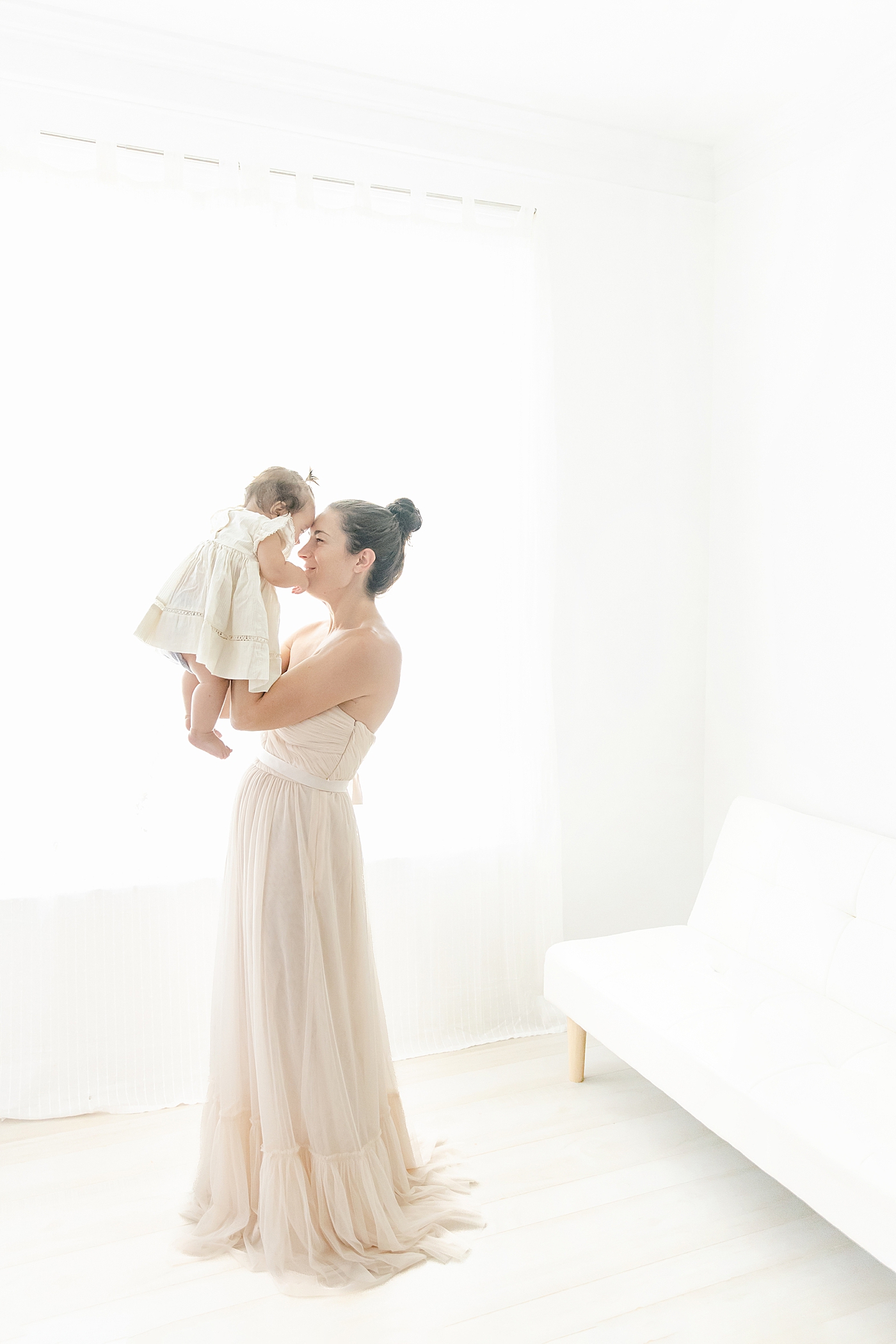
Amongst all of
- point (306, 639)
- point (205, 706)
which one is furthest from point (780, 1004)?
point (205, 706)

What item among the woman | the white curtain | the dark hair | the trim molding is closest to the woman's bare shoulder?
the woman

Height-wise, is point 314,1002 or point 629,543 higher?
point 629,543

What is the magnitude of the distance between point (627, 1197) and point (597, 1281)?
1.04 feet

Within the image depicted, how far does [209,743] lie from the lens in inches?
79.4

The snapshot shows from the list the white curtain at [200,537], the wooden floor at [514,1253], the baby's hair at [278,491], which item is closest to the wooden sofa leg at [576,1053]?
the wooden floor at [514,1253]

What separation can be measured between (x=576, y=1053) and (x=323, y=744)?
136 cm

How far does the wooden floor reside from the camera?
184 cm

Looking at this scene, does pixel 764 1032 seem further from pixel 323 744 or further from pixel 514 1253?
pixel 323 744

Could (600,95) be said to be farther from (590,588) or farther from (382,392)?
(590,588)

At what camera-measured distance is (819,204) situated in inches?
112

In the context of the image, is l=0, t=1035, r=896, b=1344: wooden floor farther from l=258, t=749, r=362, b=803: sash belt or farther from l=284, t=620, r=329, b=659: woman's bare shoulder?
l=284, t=620, r=329, b=659: woman's bare shoulder

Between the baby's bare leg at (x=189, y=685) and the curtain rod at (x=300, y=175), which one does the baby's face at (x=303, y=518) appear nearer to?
the baby's bare leg at (x=189, y=685)

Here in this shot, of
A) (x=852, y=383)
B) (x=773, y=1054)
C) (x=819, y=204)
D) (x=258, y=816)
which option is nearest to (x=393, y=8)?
(x=819, y=204)

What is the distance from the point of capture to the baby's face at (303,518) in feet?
6.75
